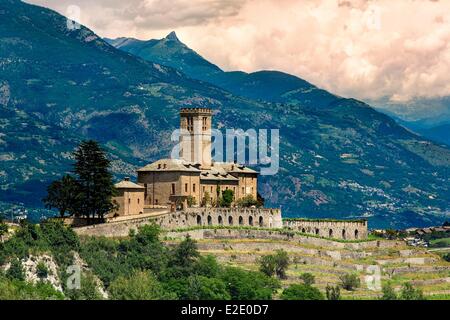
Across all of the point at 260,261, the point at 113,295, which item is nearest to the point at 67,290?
the point at 113,295

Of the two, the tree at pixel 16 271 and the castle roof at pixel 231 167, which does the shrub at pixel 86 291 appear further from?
the castle roof at pixel 231 167

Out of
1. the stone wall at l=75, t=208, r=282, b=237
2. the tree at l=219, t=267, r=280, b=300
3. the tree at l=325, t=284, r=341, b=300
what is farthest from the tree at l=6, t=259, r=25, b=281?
the tree at l=325, t=284, r=341, b=300

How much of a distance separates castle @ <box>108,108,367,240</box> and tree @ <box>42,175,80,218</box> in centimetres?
520

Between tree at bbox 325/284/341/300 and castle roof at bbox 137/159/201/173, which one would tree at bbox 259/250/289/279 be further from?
castle roof at bbox 137/159/201/173

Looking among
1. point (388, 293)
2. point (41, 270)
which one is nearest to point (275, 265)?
point (388, 293)

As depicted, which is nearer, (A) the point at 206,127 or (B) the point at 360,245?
(B) the point at 360,245

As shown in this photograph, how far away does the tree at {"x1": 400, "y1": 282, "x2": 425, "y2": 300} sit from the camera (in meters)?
135

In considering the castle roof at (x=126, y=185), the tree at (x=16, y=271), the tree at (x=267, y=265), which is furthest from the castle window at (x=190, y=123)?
the tree at (x=16, y=271)

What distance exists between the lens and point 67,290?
120 m

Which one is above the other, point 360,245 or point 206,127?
point 206,127

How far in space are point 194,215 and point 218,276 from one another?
18.6 meters
